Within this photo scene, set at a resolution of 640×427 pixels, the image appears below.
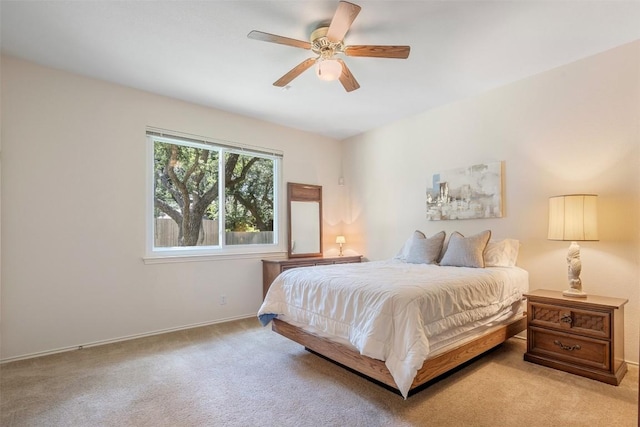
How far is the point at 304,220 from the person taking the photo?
509 cm

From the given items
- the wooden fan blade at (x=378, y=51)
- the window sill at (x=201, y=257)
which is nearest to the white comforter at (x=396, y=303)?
the window sill at (x=201, y=257)

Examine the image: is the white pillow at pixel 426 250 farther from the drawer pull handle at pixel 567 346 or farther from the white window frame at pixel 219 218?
the white window frame at pixel 219 218

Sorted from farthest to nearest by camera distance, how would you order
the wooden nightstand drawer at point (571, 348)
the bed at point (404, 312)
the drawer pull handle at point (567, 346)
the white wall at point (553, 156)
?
1. the white wall at point (553, 156)
2. the drawer pull handle at point (567, 346)
3. the wooden nightstand drawer at point (571, 348)
4. the bed at point (404, 312)

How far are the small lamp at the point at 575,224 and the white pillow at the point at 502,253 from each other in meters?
0.51

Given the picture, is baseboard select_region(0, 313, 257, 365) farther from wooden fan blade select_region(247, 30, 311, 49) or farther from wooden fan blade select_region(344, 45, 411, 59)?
wooden fan blade select_region(344, 45, 411, 59)

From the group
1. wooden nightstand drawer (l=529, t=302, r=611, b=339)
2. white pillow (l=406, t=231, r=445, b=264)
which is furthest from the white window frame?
wooden nightstand drawer (l=529, t=302, r=611, b=339)

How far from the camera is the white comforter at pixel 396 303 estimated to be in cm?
205

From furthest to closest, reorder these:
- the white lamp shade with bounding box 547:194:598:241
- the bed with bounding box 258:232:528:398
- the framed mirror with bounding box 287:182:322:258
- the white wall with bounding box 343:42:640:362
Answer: the framed mirror with bounding box 287:182:322:258, the white wall with bounding box 343:42:640:362, the white lamp shade with bounding box 547:194:598:241, the bed with bounding box 258:232:528:398

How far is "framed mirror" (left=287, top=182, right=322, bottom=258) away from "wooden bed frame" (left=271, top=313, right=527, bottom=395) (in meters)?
1.89

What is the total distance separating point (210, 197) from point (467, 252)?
3136mm

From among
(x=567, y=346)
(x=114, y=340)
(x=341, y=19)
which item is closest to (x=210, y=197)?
(x=114, y=340)

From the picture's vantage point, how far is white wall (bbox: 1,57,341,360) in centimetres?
293

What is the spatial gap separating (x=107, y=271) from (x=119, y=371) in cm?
113

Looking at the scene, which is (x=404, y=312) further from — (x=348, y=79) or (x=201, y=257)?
(x=201, y=257)
